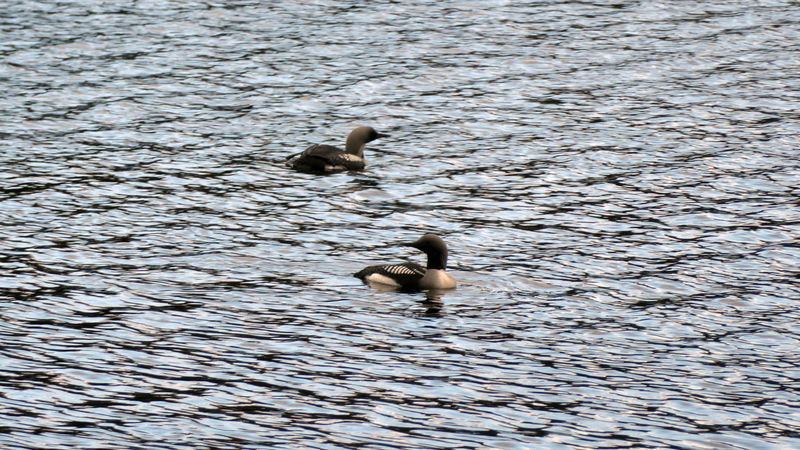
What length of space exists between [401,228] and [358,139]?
5142mm

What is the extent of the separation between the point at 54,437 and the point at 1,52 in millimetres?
25995

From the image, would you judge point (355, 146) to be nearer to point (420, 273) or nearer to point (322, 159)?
point (322, 159)

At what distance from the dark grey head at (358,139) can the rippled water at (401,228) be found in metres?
0.64

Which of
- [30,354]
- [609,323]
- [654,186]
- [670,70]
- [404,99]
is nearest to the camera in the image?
[30,354]

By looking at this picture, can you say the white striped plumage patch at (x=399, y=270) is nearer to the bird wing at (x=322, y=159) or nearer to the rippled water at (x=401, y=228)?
the rippled water at (x=401, y=228)

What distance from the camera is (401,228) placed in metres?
25.7

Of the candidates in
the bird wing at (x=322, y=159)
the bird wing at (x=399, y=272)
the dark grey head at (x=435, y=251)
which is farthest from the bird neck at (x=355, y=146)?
the bird wing at (x=399, y=272)

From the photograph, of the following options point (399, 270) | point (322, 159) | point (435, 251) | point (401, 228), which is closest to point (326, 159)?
point (322, 159)

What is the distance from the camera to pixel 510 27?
43719mm

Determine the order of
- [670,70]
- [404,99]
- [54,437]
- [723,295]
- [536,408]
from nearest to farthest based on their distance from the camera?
[54,437]
[536,408]
[723,295]
[404,99]
[670,70]

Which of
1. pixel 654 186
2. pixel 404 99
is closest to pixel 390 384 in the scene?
pixel 654 186

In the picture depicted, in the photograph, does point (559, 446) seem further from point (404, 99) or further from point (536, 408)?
point (404, 99)

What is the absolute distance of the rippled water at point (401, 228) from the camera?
1725 centimetres

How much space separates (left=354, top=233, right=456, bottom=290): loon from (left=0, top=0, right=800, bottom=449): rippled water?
0.78ft
